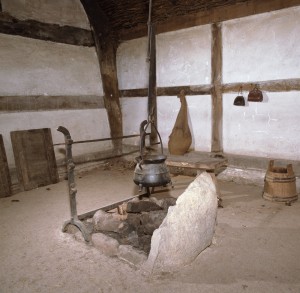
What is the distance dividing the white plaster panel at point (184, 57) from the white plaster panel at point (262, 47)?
18.6 inches

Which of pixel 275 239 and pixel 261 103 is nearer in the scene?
pixel 275 239

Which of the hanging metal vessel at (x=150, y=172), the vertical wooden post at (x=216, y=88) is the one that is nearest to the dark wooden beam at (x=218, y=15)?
the vertical wooden post at (x=216, y=88)

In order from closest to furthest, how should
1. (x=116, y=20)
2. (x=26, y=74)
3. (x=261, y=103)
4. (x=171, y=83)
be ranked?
(x=261, y=103), (x=26, y=74), (x=171, y=83), (x=116, y=20)

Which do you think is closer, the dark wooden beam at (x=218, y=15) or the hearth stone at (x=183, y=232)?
the hearth stone at (x=183, y=232)

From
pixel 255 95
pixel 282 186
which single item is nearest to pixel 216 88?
Answer: pixel 255 95

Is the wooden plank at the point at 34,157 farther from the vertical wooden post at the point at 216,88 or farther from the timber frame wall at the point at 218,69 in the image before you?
the vertical wooden post at the point at 216,88

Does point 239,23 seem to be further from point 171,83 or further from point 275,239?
point 275,239

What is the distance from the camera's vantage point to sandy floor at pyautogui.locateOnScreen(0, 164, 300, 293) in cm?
276

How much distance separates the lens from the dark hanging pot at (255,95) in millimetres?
5484

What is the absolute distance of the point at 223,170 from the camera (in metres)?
6.34

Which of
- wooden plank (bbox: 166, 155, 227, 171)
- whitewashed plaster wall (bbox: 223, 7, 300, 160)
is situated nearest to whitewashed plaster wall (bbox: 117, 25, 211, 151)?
whitewashed plaster wall (bbox: 223, 7, 300, 160)

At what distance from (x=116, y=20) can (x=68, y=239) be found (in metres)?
5.90

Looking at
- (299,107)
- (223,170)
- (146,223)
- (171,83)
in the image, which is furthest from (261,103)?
(146,223)

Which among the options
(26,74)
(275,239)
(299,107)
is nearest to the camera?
(275,239)
